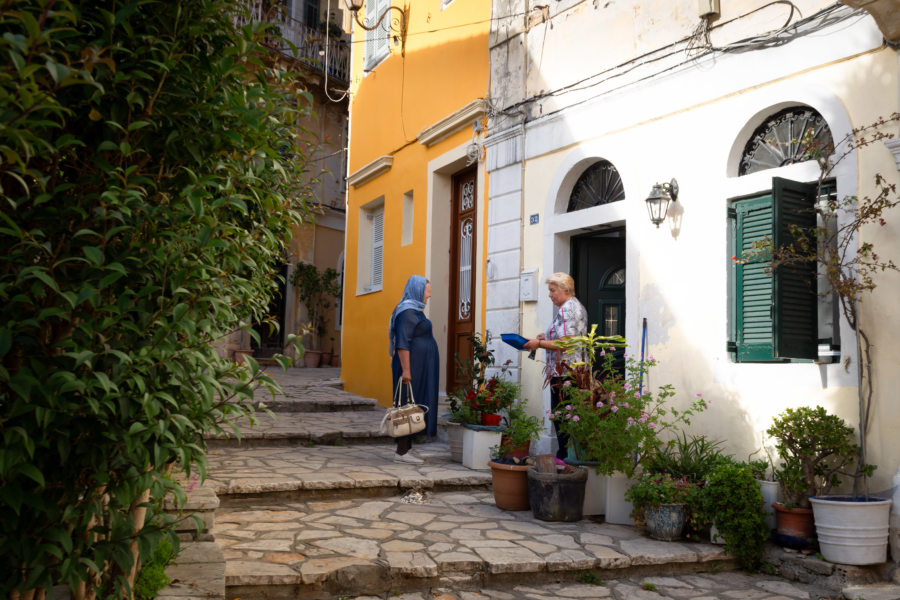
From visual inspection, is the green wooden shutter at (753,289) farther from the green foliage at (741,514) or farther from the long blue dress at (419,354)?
the long blue dress at (419,354)

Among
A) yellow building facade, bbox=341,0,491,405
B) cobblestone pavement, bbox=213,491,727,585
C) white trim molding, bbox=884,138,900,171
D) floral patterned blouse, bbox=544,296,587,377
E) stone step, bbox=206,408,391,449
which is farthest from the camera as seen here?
yellow building facade, bbox=341,0,491,405

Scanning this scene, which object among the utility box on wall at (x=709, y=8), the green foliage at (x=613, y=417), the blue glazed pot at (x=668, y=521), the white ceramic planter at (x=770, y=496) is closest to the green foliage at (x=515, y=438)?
the green foliage at (x=613, y=417)

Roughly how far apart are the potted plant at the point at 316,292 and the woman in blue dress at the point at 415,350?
11097 mm

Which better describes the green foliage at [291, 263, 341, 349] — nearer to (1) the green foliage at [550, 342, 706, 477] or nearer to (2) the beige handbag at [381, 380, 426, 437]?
(2) the beige handbag at [381, 380, 426, 437]

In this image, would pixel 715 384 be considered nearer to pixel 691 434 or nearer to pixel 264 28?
pixel 691 434

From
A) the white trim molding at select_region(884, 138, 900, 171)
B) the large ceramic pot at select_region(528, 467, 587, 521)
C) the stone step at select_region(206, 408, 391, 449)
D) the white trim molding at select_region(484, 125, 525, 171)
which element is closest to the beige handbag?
the stone step at select_region(206, 408, 391, 449)

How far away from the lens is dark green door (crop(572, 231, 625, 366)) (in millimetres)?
7652

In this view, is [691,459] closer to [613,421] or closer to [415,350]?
[613,421]

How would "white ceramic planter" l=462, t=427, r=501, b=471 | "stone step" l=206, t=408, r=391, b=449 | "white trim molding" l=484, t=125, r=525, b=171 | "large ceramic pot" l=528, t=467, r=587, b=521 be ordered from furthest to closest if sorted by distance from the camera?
"white trim molding" l=484, t=125, r=525, b=171
"stone step" l=206, t=408, r=391, b=449
"white ceramic planter" l=462, t=427, r=501, b=471
"large ceramic pot" l=528, t=467, r=587, b=521

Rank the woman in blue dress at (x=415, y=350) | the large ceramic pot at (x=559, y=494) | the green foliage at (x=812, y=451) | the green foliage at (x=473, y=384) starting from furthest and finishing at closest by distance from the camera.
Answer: the woman in blue dress at (x=415, y=350), the green foliage at (x=473, y=384), the large ceramic pot at (x=559, y=494), the green foliage at (x=812, y=451)

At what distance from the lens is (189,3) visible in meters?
2.66

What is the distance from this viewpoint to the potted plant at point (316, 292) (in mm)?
19188

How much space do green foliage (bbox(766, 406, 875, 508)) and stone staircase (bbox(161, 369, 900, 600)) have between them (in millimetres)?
459

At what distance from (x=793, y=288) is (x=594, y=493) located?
7.00 feet
